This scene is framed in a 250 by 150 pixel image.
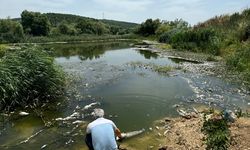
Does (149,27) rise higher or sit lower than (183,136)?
higher

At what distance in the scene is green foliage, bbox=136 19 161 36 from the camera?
94069mm

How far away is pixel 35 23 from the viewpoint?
4006 inches

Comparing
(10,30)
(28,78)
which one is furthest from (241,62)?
(10,30)

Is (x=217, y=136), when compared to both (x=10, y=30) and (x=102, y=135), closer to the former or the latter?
(x=102, y=135)

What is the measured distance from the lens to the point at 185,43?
44156 mm

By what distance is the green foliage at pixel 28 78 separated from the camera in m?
14.4

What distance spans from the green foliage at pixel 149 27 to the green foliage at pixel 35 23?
30055 mm

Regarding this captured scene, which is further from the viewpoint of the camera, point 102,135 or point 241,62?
point 241,62

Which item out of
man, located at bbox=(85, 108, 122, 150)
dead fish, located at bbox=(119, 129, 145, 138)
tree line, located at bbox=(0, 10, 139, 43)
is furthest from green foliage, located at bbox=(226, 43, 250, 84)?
tree line, located at bbox=(0, 10, 139, 43)

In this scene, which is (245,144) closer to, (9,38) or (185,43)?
(185,43)

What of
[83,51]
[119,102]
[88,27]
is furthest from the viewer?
[88,27]

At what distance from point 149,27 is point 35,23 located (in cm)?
3541

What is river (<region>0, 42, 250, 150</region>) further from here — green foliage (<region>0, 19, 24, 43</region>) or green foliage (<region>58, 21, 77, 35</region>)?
green foliage (<region>58, 21, 77, 35</region>)

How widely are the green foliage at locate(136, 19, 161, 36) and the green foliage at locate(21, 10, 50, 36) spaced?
30.1 meters
